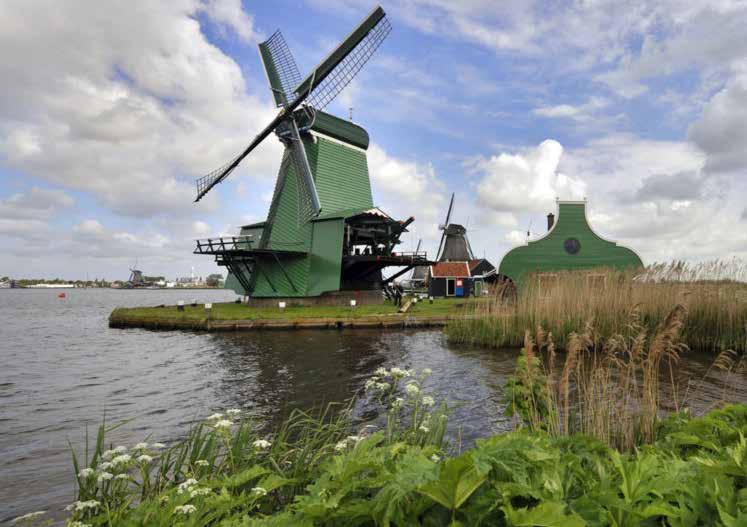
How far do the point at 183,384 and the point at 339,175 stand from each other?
22085mm

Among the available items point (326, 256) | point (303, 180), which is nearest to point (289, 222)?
point (303, 180)

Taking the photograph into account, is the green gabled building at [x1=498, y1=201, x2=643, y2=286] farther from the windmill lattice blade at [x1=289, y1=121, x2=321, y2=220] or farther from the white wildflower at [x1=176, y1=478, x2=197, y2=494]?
the white wildflower at [x1=176, y1=478, x2=197, y2=494]

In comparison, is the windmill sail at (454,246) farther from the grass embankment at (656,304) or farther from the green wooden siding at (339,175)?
the grass embankment at (656,304)

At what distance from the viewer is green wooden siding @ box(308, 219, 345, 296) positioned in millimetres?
27266

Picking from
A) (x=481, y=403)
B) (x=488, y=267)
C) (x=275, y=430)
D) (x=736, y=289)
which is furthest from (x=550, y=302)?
(x=488, y=267)

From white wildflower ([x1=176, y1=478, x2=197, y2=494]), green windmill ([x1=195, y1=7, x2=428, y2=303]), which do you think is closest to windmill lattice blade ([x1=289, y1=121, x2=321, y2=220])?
green windmill ([x1=195, y1=7, x2=428, y2=303])

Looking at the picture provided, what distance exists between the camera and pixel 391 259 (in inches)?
1158

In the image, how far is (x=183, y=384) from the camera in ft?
36.1

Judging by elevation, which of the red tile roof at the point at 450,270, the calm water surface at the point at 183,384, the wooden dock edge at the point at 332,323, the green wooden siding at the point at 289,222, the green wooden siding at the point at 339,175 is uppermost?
the green wooden siding at the point at 339,175

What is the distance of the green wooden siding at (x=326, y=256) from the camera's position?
27.3 meters

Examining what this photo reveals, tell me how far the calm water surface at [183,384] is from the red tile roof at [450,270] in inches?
995

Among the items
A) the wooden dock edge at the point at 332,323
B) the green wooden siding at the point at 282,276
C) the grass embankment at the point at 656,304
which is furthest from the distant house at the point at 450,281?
the grass embankment at the point at 656,304

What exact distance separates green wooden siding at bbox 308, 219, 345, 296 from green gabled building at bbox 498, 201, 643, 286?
9659mm

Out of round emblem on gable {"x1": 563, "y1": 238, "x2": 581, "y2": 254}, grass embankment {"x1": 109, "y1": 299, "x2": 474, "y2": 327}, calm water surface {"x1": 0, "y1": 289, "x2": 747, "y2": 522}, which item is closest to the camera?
calm water surface {"x1": 0, "y1": 289, "x2": 747, "y2": 522}
